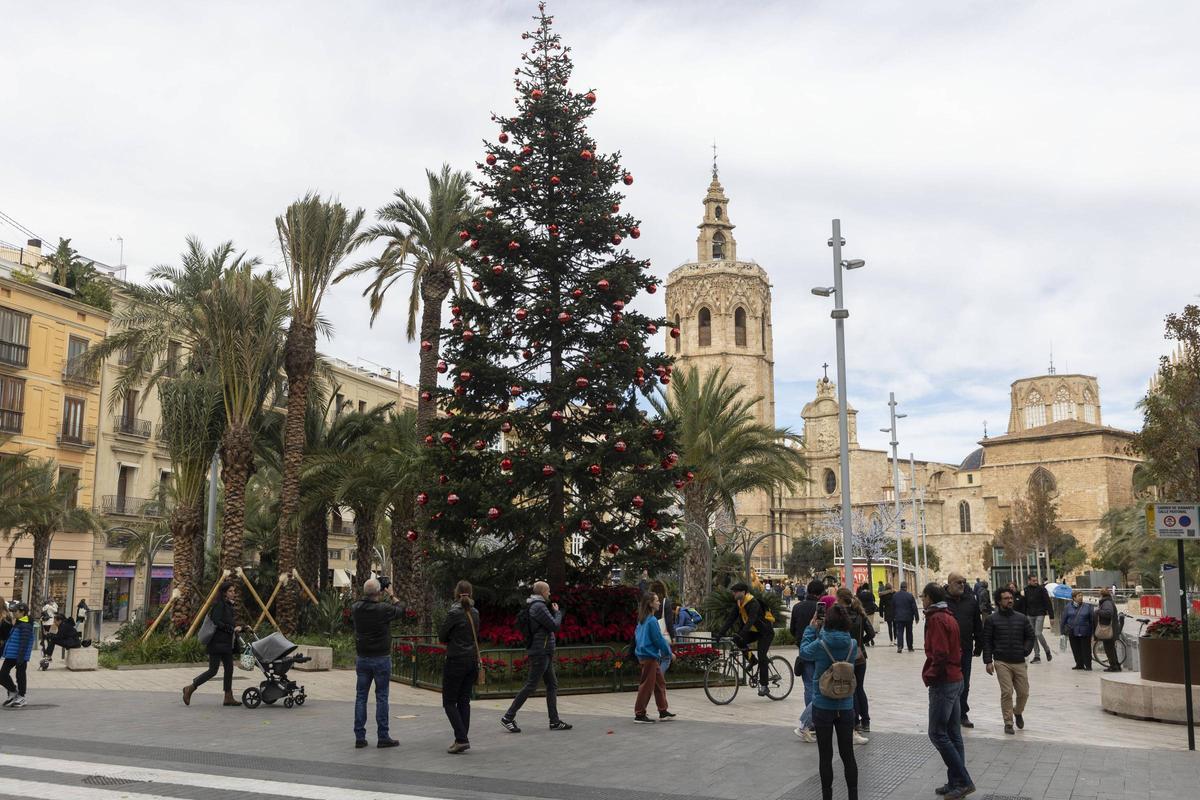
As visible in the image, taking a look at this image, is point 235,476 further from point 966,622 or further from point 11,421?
point 11,421

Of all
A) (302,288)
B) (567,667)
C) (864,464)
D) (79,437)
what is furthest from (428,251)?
(864,464)

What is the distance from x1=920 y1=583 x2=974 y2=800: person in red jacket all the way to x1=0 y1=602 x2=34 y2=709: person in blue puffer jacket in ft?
38.4

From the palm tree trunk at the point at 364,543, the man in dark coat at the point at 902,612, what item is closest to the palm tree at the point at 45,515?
the palm tree trunk at the point at 364,543

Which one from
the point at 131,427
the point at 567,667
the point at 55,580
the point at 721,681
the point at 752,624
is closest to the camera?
the point at 752,624

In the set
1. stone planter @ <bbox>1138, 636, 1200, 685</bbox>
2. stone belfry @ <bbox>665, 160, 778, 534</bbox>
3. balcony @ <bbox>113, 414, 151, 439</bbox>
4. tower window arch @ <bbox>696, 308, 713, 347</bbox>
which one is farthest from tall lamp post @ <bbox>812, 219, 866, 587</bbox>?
tower window arch @ <bbox>696, 308, 713, 347</bbox>

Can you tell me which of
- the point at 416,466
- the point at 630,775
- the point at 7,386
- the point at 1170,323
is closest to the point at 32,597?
the point at 7,386

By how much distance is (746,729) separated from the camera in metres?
11.8

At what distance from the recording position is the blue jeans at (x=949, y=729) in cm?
805

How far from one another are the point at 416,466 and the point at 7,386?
22.9 m

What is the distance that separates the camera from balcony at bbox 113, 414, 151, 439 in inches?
Result: 1651

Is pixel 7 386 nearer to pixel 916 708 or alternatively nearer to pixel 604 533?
pixel 604 533

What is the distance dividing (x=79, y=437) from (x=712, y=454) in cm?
2569

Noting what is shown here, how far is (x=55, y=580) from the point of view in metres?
38.5

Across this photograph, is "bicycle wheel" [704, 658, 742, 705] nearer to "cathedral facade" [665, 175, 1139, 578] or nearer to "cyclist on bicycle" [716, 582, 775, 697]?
"cyclist on bicycle" [716, 582, 775, 697]
